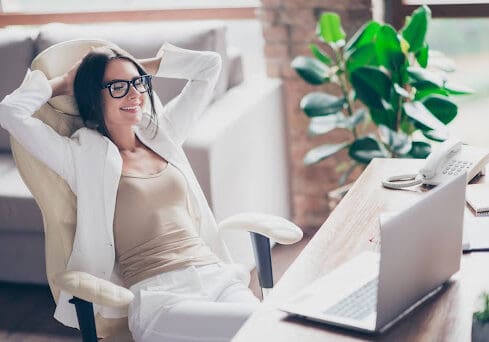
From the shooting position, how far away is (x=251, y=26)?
4195 mm

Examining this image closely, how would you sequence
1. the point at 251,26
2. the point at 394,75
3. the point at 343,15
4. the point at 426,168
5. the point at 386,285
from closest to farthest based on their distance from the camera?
the point at 386,285 → the point at 426,168 → the point at 394,75 → the point at 343,15 → the point at 251,26

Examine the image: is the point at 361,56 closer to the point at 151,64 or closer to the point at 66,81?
the point at 151,64

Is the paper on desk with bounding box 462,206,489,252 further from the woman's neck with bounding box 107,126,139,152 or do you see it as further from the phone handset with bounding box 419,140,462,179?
the woman's neck with bounding box 107,126,139,152

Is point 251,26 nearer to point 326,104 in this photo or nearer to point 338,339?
point 326,104

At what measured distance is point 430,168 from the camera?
2.26 meters

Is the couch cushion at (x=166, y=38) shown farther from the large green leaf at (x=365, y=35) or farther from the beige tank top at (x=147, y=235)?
the beige tank top at (x=147, y=235)

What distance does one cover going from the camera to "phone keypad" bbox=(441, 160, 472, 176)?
2.28 metres

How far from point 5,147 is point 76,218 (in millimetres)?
A: 1555

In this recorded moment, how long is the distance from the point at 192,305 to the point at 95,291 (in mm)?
239

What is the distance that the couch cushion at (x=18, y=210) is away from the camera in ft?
10.9

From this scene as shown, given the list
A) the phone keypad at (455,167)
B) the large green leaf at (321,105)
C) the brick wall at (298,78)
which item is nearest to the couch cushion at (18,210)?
the large green leaf at (321,105)

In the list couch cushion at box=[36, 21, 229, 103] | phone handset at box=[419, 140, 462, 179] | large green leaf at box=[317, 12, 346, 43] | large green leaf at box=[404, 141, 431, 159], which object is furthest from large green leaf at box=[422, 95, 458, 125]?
phone handset at box=[419, 140, 462, 179]

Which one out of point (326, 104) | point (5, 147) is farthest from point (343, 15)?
point (5, 147)

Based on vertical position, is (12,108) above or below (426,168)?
above
